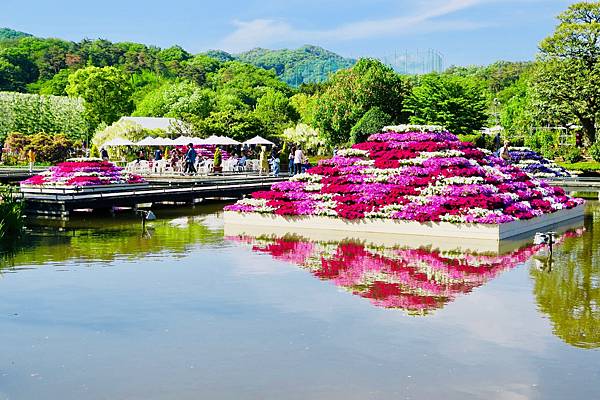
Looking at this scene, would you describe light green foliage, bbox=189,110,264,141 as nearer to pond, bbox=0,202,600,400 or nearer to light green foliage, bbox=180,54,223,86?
pond, bbox=0,202,600,400

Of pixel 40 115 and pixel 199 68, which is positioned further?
pixel 199 68

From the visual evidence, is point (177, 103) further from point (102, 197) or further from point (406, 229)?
point (406, 229)

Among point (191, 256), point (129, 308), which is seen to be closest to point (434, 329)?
point (129, 308)

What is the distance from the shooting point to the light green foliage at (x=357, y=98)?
217 ft

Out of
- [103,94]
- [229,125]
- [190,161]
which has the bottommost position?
[190,161]

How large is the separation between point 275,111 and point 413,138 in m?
75.5

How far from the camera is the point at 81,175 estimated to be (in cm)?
2630

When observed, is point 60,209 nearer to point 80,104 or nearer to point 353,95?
point 353,95

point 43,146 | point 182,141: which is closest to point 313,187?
point 182,141

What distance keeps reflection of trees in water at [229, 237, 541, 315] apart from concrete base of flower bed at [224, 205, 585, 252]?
999 millimetres

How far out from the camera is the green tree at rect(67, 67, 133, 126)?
8950cm

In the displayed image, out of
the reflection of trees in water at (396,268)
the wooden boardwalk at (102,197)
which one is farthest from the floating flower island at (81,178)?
the reflection of trees in water at (396,268)

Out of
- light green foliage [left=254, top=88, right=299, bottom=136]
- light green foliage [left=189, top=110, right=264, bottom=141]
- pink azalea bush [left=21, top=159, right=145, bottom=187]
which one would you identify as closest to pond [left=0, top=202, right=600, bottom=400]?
pink azalea bush [left=21, top=159, right=145, bottom=187]

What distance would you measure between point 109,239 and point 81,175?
28.3 feet
